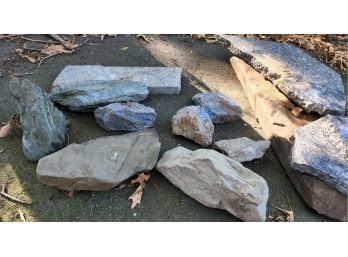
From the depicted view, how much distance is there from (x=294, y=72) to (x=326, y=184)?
1.31 metres

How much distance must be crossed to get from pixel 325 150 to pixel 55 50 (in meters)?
3.02

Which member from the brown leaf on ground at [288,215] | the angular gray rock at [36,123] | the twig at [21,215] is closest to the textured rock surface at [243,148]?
the brown leaf on ground at [288,215]

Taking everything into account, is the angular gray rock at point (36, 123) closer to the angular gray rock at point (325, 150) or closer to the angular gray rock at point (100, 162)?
the angular gray rock at point (100, 162)

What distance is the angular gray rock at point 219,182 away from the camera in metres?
2.41

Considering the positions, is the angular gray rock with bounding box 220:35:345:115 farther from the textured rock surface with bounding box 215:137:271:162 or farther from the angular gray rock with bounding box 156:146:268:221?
the angular gray rock with bounding box 156:146:268:221

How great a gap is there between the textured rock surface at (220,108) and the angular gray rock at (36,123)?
122cm

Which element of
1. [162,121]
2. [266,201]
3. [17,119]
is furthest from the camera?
[162,121]

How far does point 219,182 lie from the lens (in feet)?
8.07

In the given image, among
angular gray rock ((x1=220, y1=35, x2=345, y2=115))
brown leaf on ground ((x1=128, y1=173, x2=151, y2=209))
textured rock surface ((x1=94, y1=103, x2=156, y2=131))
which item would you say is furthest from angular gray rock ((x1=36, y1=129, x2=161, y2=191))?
angular gray rock ((x1=220, y1=35, x2=345, y2=115))

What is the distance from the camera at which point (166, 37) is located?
4.62 m

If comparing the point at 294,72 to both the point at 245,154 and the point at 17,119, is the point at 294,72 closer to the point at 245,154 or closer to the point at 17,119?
the point at 245,154

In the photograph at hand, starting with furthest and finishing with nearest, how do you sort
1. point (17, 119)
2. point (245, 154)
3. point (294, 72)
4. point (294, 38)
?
point (294, 38)
point (294, 72)
point (17, 119)
point (245, 154)

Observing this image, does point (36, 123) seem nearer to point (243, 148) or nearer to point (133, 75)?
point (133, 75)

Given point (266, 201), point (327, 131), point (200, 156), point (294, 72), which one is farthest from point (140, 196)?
point (294, 72)
